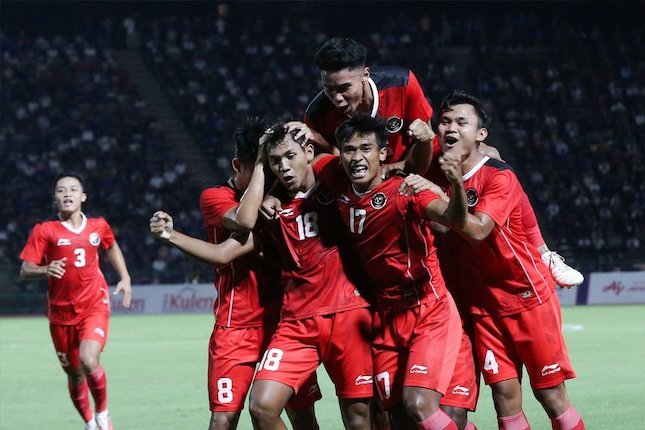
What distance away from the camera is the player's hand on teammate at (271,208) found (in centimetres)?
716

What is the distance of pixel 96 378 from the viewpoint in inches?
419

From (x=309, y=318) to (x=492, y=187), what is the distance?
140 centimetres

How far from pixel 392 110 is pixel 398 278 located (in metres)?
1.20

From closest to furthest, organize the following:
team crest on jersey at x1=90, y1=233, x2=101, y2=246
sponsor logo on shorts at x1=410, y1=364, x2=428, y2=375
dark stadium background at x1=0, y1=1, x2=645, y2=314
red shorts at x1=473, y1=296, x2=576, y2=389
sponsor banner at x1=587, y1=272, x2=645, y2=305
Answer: sponsor logo on shorts at x1=410, y1=364, x2=428, y2=375 < red shorts at x1=473, y1=296, x2=576, y2=389 < team crest on jersey at x1=90, y1=233, x2=101, y2=246 < sponsor banner at x1=587, y1=272, x2=645, y2=305 < dark stadium background at x1=0, y1=1, x2=645, y2=314

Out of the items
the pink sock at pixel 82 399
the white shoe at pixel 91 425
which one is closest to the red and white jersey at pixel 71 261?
the pink sock at pixel 82 399

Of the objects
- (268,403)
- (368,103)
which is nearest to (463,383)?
(268,403)

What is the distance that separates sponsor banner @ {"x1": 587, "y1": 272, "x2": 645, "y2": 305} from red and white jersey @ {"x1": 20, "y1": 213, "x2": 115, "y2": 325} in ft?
53.9

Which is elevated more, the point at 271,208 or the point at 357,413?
the point at 271,208

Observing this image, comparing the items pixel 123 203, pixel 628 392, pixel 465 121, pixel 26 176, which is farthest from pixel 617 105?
pixel 465 121

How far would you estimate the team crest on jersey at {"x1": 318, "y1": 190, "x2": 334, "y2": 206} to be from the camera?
7.30 metres

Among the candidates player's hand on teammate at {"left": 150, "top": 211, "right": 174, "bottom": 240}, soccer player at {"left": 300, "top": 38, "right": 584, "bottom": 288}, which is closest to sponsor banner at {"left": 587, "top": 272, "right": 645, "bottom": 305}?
soccer player at {"left": 300, "top": 38, "right": 584, "bottom": 288}

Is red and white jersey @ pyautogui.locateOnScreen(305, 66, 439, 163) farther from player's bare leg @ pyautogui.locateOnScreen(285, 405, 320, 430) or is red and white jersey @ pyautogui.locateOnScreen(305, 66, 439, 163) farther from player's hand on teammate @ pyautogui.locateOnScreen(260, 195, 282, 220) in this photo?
player's bare leg @ pyautogui.locateOnScreen(285, 405, 320, 430)

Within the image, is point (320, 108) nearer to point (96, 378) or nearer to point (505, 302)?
point (505, 302)

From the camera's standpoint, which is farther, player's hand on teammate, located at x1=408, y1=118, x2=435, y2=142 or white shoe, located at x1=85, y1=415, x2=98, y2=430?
white shoe, located at x1=85, y1=415, x2=98, y2=430
